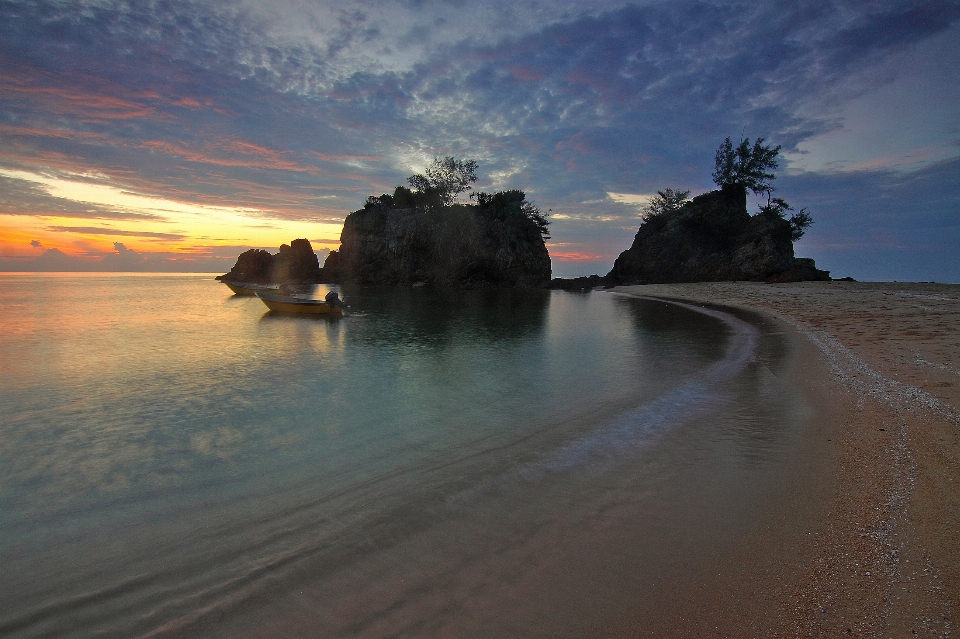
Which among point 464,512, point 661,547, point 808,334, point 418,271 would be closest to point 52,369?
point 464,512

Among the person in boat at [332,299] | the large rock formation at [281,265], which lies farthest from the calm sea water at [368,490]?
the large rock formation at [281,265]

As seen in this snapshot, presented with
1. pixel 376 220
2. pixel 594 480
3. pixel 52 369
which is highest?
pixel 376 220

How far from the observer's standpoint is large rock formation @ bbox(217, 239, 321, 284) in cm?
10912

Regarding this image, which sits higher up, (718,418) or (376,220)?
(376,220)

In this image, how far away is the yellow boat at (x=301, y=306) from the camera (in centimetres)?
3328

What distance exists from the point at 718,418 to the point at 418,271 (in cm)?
8329

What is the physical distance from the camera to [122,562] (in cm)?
486

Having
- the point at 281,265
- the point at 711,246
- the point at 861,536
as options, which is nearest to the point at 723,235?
the point at 711,246

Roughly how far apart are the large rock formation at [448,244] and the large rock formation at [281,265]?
2134 cm

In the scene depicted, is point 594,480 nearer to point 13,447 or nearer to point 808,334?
point 13,447

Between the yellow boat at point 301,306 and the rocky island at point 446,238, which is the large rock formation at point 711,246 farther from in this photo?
the yellow boat at point 301,306

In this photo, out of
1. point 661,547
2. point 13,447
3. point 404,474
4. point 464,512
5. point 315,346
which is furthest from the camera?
point 315,346

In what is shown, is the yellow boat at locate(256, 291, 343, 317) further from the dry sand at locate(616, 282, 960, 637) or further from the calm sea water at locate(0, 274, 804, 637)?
the dry sand at locate(616, 282, 960, 637)

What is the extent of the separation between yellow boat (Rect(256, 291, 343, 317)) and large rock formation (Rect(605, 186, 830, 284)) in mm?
54537
